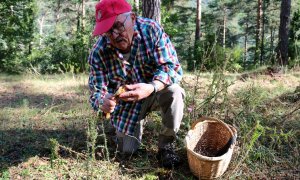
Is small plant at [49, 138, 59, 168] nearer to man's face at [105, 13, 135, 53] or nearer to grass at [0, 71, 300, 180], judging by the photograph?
grass at [0, 71, 300, 180]

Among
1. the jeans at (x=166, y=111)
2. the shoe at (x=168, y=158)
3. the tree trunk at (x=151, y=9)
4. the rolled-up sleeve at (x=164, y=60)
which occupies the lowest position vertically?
the shoe at (x=168, y=158)

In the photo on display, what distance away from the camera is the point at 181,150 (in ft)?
8.95

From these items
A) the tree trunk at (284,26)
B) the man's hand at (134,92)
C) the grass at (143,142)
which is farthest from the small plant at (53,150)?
the tree trunk at (284,26)

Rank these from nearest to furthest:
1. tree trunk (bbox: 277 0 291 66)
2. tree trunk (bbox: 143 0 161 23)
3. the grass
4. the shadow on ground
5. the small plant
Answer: the grass, the small plant, the shadow on ground, tree trunk (bbox: 143 0 161 23), tree trunk (bbox: 277 0 291 66)

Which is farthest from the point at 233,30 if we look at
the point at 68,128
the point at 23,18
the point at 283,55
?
the point at 68,128

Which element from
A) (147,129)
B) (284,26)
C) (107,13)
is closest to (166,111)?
(147,129)

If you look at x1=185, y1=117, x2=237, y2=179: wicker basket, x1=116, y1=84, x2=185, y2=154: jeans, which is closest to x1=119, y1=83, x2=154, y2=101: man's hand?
x1=116, y1=84, x2=185, y2=154: jeans

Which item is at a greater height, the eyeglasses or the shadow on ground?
the eyeglasses

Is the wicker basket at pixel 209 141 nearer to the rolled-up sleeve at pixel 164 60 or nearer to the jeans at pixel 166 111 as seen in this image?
→ the jeans at pixel 166 111

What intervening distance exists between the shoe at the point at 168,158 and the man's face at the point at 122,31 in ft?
2.83

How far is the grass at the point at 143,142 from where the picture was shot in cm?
239

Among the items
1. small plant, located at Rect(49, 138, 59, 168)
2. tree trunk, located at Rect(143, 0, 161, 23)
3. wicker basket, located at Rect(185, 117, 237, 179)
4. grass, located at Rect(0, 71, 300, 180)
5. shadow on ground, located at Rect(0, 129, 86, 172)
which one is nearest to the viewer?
wicker basket, located at Rect(185, 117, 237, 179)

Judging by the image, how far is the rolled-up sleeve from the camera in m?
2.37

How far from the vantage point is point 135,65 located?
2.53 metres
